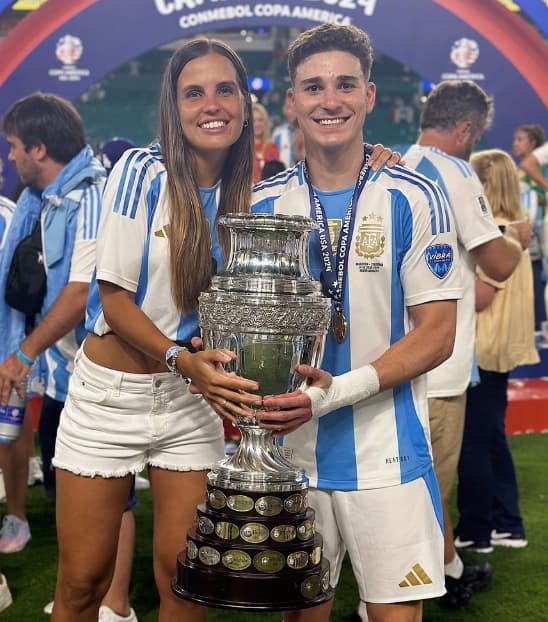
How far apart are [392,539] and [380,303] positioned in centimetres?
55

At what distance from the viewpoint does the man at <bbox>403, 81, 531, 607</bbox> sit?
140 inches

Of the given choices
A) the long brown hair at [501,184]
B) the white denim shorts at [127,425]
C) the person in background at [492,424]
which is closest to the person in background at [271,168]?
the person in background at [492,424]

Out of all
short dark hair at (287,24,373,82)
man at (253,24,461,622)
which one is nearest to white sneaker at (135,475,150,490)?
man at (253,24,461,622)

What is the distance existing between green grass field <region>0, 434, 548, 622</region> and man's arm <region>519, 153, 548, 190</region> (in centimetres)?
312

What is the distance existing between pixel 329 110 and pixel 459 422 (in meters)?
1.71

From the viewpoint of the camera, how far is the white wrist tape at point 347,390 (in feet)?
7.33

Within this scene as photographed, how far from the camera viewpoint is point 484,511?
15.2 ft

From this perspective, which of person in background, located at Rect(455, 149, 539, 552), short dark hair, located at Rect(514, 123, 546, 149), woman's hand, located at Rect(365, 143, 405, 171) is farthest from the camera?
short dark hair, located at Rect(514, 123, 546, 149)

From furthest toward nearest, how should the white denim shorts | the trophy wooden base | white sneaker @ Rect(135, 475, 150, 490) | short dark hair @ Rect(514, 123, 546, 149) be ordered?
short dark hair @ Rect(514, 123, 546, 149) < white sneaker @ Rect(135, 475, 150, 490) < the white denim shorts < the trophy wooden base

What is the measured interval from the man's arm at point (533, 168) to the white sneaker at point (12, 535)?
480 cm

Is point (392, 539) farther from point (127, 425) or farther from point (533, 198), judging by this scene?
point (533, 198)

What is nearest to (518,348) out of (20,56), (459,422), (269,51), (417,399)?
(459,422)

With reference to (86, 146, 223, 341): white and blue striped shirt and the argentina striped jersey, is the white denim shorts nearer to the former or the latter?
(86, 146, 223, 341): white and blue striped shirt

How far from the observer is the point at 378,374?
2.31 m
